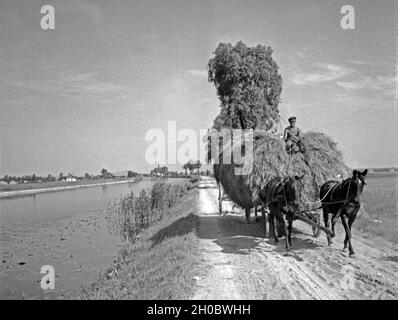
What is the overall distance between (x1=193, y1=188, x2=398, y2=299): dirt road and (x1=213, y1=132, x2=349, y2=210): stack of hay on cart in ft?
5.07

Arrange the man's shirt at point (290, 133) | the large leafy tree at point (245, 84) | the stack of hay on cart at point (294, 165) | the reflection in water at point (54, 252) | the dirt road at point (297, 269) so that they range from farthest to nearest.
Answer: the large leafy tree at point (245, 84) < the reflection in water at point (54, 252) < the man's shirt at point (290, 133) < the stack of hay on cart at point (294, 165) < the dirt road at point (297, 269)

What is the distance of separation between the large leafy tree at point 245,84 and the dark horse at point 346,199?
11290mm

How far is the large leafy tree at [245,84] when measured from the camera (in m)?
20.6

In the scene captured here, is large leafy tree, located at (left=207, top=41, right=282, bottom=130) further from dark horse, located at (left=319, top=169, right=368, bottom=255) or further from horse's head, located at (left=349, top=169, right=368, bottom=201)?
horse's head, located at (left=349, top=169, right=368, bottom=201)

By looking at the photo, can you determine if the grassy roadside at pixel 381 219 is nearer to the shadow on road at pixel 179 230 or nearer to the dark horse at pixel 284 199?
the dark horse at pixel 284 199

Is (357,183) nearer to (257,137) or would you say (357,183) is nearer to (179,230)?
(257,137)

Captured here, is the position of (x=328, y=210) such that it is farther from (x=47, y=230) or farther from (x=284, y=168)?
(x=47, y=230)

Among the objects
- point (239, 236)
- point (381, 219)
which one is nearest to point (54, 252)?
point (239, 236)

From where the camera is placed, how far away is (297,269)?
294 inches

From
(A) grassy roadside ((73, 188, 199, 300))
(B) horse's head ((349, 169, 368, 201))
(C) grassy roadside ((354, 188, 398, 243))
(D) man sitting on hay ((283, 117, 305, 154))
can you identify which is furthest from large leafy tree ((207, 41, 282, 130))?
(B) horse's head ((349, 169, 368, 201))

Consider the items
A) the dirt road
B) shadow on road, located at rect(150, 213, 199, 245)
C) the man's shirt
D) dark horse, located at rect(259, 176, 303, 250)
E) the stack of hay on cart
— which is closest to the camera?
the dirt road

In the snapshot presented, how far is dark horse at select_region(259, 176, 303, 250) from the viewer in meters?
8.72

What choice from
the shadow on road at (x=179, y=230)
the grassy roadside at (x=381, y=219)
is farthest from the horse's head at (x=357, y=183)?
the shadow on road at (x=179, y=230)
